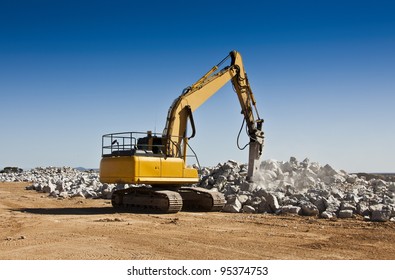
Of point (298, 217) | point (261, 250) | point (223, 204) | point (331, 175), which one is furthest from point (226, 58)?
point (261, 250)

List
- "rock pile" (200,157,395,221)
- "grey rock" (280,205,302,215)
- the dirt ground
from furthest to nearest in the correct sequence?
1. "grey rock" (280,205,302,215)
2. "rock pile" (200,157,395,221)
3. the dirt ground

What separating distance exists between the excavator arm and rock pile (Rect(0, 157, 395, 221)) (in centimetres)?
158

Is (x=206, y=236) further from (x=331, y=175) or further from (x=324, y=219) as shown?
(x=331, y=175)

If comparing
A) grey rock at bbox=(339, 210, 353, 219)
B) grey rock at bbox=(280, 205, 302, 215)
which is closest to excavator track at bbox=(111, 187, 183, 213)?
grey rock at bbox=(280, 205, 302, 215)

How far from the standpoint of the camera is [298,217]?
13.7 metres

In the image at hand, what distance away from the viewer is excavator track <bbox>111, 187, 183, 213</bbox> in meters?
14.3

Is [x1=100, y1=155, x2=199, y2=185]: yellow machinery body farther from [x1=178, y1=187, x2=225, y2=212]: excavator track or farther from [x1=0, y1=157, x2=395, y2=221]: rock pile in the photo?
[x1=0, y1=157, x2=395, y2=221]: rock pile

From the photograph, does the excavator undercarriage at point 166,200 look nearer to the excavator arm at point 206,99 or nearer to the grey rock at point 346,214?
the excavator arm at point 206,99

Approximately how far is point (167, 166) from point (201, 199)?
1.72 m

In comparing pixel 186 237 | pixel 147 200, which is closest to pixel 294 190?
pixel 147 200

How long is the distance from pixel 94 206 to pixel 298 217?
7292 millimetres

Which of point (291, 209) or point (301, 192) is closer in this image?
point (291, 209)

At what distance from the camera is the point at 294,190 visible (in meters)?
17.2

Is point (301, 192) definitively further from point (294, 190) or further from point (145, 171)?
point (145, 171)
